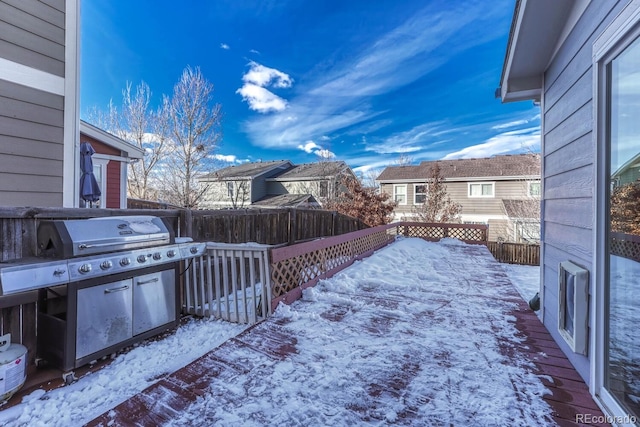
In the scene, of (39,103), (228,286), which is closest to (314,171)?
(228,286)

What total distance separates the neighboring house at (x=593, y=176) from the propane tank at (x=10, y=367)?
12.3 feet

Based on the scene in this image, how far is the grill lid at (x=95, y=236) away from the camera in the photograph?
7.24ft

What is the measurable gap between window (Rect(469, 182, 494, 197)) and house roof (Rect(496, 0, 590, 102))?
39.8 feet

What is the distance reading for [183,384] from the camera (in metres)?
2.02

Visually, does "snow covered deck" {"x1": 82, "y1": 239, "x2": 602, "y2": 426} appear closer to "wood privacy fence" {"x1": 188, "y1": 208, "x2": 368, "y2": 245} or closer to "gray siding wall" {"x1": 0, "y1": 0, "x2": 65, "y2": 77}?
"wood privacy fence" {"x1": 188, "y1": 208, "x2": 368, "y2": 245}

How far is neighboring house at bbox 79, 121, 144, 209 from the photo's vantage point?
6582 mm

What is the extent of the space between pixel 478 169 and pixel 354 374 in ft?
50.9

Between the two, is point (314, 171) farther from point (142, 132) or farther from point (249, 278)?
point (249, 278)

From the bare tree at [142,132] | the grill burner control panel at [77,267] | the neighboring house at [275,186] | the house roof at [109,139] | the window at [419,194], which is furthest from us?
the neighboring house at [275,186]

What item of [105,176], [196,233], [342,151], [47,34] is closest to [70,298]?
[196,233]

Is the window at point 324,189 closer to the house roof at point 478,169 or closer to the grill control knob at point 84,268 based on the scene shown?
the house roof at point 478,169

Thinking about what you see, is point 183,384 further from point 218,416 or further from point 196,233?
point 196,233

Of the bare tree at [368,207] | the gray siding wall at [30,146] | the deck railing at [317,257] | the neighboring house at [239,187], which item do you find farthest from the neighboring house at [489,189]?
the gray siding wall at [30,146]

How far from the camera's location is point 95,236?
7.86ft
